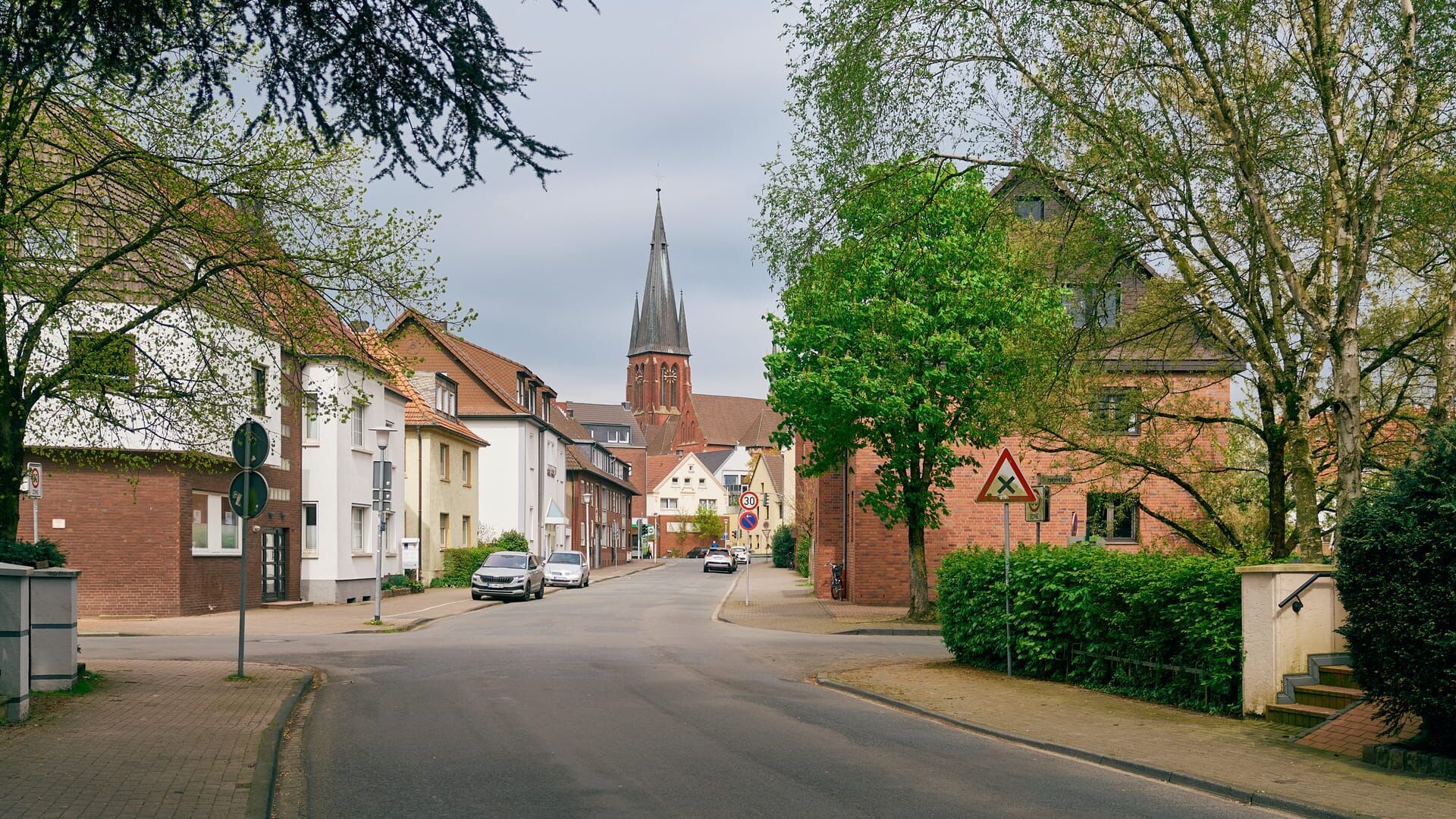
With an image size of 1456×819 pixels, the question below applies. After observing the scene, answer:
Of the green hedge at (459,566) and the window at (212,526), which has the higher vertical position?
the window at (212,526)

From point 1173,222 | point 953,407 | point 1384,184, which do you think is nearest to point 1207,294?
point 1173,222

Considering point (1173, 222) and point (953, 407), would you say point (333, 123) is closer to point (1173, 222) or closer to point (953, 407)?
point (1173, 222)

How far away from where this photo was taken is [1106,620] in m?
13.0

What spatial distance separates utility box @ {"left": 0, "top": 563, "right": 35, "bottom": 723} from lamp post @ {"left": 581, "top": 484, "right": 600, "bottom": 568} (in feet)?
209

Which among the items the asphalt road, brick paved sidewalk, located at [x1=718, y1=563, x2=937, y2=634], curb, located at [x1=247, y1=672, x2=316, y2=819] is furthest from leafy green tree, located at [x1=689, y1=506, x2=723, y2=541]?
curb, located at [x1=247, y1=672, x2=316, y2=819]

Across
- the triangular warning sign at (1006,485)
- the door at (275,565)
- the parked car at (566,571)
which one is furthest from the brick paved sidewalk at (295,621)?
the triangular warning sign at (1006,485)

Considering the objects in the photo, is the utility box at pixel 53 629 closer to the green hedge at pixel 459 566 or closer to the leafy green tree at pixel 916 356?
the leafy green tree at pixel 916 356

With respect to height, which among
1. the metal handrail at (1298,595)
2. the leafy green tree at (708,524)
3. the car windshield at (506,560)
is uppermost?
the metal handrail at (1298,595)

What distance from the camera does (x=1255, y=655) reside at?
10742 mm

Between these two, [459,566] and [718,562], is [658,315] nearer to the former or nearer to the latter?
[718,562]

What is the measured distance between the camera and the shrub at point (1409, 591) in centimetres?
810

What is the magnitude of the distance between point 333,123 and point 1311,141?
11.1 metres

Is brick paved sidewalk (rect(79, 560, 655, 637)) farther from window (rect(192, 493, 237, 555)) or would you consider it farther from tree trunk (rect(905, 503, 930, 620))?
tree trunk (rect(905, 503, 930, 620))

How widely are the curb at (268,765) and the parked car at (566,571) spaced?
117 ft
